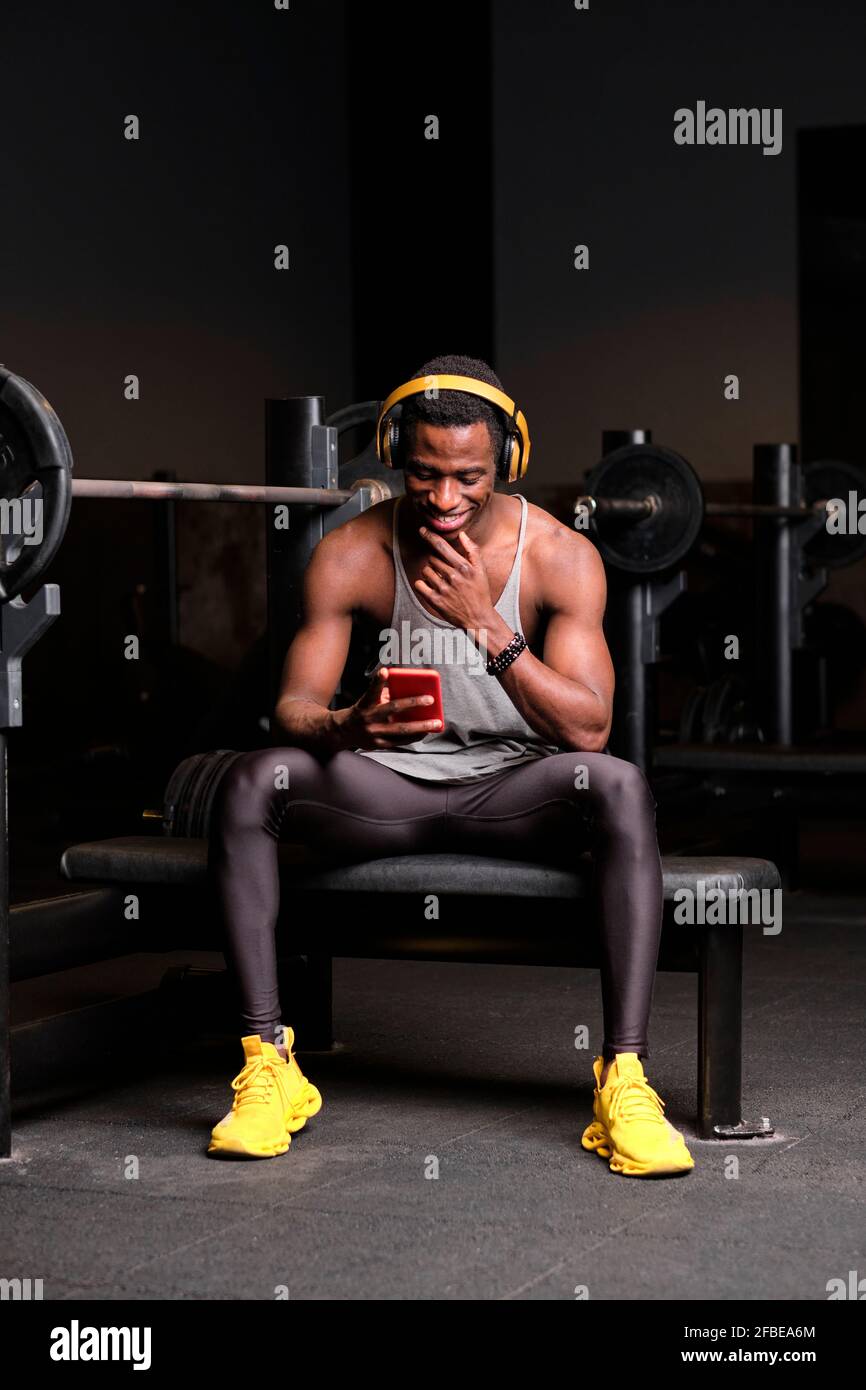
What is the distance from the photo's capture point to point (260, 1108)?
2359 mm

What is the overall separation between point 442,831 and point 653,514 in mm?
2072

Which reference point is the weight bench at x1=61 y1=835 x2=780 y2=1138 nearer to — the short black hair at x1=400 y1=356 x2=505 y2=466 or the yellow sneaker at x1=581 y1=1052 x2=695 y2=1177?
the yellow sneaker at x1=581 y1=1052 x2=695 y2=1177

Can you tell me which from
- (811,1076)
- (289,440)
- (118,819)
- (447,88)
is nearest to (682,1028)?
(811,1076)

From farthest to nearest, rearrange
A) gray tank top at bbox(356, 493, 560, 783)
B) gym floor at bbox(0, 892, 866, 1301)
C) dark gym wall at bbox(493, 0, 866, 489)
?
dark gym wall at bbox(493, 0, 866, 489), gray tank top at bbox(356, 493, 560, 783), gym floor at bbox(0, 892, 866, 1301)

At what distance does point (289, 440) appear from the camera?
290 centimetres

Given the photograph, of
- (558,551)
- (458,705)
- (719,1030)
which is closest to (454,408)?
(558,551)

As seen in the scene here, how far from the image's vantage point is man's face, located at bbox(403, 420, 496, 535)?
2436 millimetres

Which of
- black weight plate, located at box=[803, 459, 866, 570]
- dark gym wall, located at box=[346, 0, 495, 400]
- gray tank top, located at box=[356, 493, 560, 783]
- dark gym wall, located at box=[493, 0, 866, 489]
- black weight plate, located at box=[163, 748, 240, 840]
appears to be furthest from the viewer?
dark gym wall, located at box=[346, 0, 495, 400]

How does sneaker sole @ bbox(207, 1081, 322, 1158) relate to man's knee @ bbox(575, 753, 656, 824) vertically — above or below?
below

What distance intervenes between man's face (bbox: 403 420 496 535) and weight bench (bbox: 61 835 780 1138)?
0.46 meters

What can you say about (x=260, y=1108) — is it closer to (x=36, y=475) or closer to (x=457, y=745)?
(x=457, y=745)

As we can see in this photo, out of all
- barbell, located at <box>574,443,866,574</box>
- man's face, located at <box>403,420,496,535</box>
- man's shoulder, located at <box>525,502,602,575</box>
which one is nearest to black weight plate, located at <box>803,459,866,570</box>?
barbell, located at <box>574,443,866,574</box>
